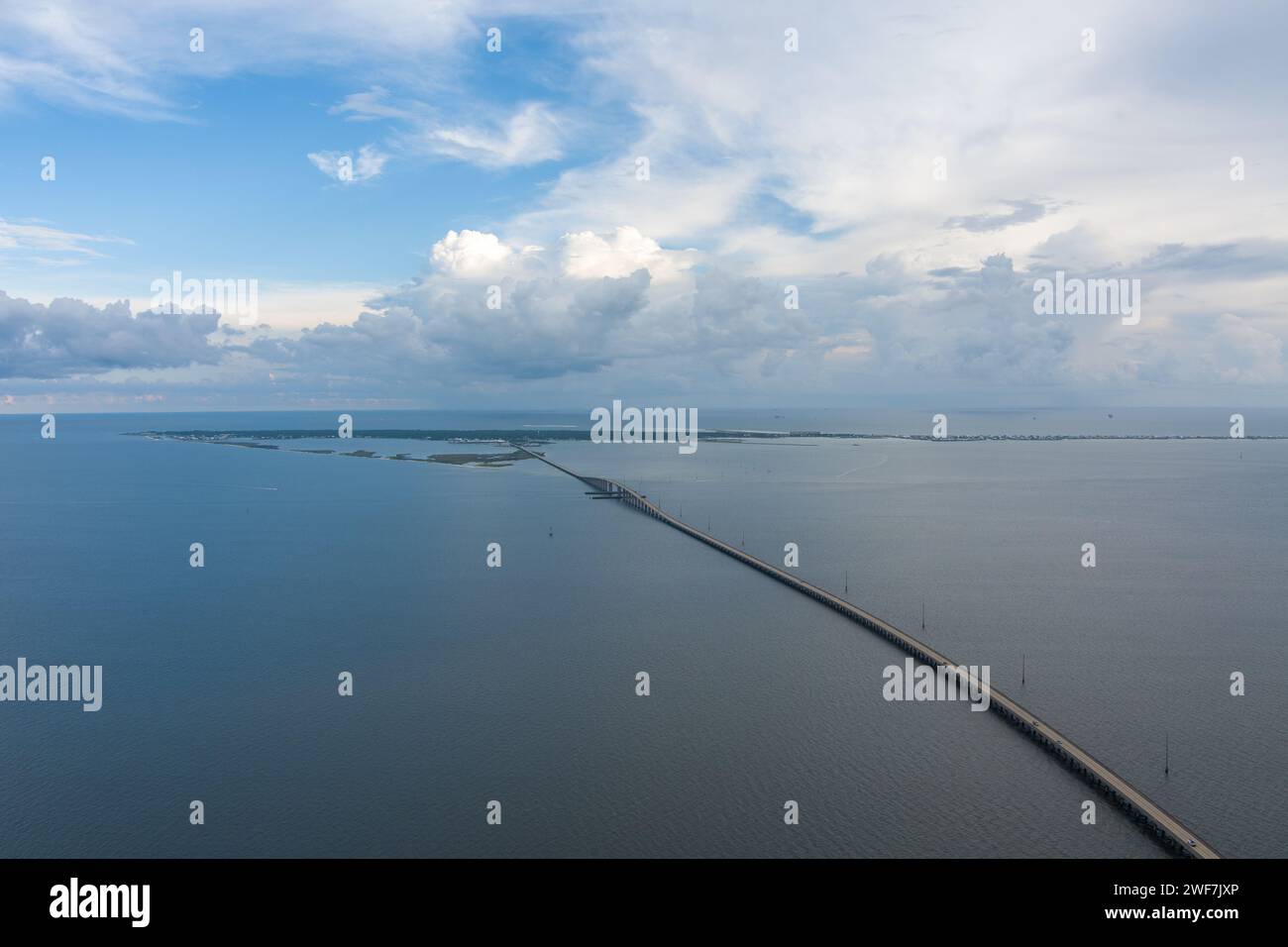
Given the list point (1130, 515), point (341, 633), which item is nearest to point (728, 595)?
point (341, 633)

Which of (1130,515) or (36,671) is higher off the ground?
(1130,515)

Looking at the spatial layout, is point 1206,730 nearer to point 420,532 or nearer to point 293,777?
point 293,777

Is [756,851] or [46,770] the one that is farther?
[46,770]

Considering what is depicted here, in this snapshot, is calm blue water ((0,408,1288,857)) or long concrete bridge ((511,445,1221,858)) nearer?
long concrete bridge ((511,445,1221,858))

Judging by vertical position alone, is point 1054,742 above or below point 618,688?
below

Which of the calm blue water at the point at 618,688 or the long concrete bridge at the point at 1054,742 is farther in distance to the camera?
the calm blue water at the point at 618,688

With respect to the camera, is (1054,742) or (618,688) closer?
(1054,742)
